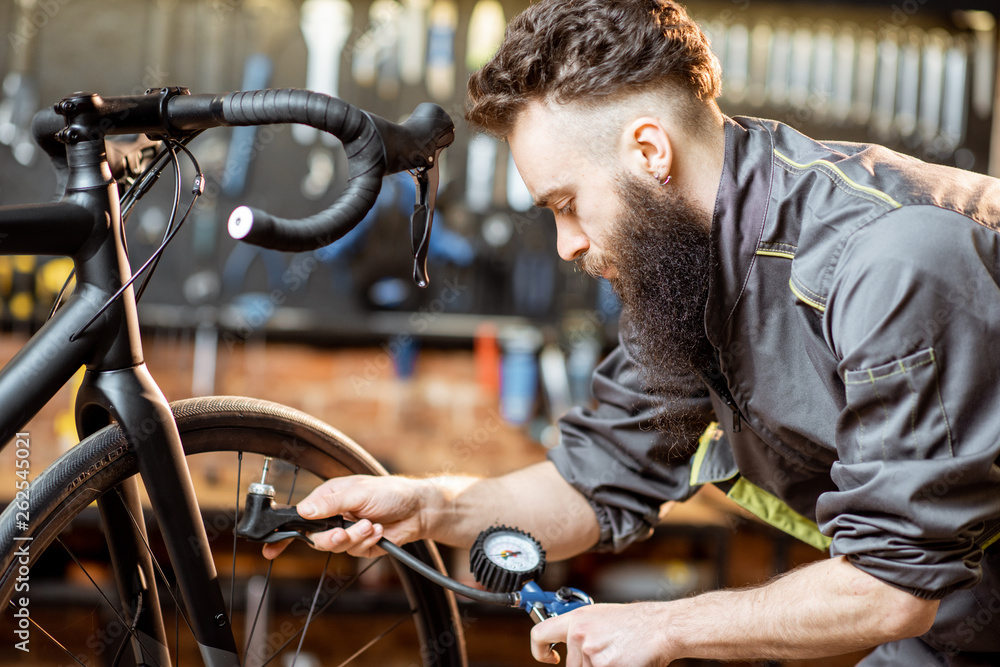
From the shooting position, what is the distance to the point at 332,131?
0.67m

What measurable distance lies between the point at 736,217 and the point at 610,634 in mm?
434

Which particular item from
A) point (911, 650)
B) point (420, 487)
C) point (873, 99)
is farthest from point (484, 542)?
point (873, 99)

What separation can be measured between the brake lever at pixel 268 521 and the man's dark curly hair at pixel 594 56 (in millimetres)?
475

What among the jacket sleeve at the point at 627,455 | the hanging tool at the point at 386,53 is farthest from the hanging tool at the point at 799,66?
the jacket sleeve at the point at 627,455

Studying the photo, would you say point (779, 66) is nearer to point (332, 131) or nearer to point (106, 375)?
point (332, 131)

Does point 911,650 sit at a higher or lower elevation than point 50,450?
higher

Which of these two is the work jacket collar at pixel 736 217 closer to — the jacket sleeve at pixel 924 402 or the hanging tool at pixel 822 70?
the jacket sleeve at pixel 924 402

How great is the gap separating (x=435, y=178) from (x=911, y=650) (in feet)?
2.48

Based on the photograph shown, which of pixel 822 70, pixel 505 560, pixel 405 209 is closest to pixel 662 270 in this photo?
pixel 505 560

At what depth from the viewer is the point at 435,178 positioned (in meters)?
0.81

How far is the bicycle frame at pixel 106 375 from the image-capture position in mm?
689

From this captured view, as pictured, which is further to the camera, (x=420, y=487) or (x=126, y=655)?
(x=420, y=487)

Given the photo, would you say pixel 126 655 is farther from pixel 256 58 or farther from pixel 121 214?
pixel 256 58

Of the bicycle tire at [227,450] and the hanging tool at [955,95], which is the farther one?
the hanging tool at [955,95]
